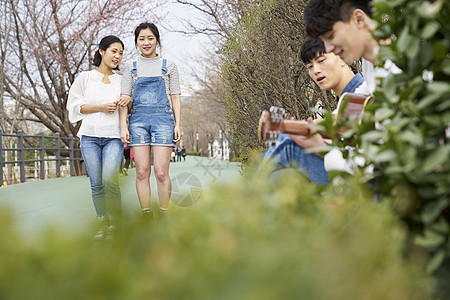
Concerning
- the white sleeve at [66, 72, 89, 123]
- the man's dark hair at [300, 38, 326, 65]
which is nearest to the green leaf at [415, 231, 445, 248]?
the man's dark hair at [300, 38, 326, 65]

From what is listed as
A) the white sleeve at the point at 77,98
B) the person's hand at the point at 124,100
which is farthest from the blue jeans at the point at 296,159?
the white sleeve at the point at 77,98

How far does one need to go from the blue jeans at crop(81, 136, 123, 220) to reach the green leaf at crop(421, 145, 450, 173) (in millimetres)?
3835

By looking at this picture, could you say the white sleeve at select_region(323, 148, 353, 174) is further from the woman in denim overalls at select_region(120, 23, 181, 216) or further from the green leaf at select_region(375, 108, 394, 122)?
the woman in denim overalls at select_region(120, 23, 181, 216)

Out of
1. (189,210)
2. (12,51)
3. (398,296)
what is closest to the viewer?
(398,296)

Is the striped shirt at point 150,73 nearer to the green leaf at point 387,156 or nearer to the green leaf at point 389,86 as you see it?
the green leaf at point 389,86

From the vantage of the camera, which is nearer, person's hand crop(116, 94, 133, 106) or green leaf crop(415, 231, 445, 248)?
green leaf crop(415, 231, 445, 248)

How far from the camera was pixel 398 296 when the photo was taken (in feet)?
2.50

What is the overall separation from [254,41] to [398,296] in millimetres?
6950

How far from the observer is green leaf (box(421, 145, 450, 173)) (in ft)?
3.74

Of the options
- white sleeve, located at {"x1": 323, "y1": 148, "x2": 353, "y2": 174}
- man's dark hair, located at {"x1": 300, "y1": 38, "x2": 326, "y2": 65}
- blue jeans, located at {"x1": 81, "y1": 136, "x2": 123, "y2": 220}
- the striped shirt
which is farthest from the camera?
the striped shirt

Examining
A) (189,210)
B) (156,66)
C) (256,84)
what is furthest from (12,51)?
(189,210)

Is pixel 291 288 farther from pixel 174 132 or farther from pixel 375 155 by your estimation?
pixel 174 132

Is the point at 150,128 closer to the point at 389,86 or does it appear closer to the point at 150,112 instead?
the point at 150,112

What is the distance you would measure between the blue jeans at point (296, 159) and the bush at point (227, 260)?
1033 mm
